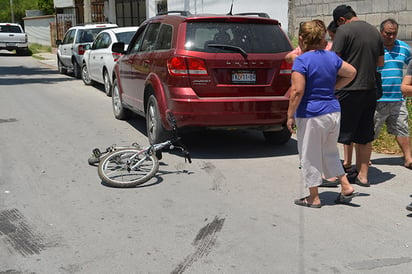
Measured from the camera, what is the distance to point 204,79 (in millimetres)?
6973

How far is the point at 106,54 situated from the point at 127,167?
767 cm

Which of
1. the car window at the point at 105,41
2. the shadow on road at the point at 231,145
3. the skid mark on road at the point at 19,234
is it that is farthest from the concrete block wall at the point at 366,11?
the skid mark on road at the point at 19,234

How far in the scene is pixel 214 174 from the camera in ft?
21.8

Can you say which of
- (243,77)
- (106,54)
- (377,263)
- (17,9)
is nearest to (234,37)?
(243,77)

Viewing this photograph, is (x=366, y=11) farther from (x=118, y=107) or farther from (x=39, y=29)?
(x=39, y=29)

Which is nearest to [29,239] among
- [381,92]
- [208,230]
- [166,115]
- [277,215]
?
[208,230]

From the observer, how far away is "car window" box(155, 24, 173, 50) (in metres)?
7.49

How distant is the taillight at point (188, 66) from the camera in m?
6.96

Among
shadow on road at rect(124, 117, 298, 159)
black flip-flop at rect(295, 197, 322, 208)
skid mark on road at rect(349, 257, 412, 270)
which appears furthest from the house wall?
skid mark on road at rect(349, 257, 412, 270)

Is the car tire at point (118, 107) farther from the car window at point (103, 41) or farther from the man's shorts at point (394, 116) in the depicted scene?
the man's shorts at point (394, 116)

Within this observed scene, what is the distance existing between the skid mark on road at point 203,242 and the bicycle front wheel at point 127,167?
4.62 feet

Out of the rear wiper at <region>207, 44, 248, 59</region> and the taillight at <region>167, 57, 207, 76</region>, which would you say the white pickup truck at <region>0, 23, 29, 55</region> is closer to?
the taillight at <region>167, 57, 207, 76</region>

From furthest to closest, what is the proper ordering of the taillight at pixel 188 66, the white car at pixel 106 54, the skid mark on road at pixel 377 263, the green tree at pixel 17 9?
the green tree at pixel 17 9, the white car at pixel 106 54, the taillight at pixel 188 66, the skid mark on road at pixel 377 263

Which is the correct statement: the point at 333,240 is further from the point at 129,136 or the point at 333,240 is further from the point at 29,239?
the point at 129,136
